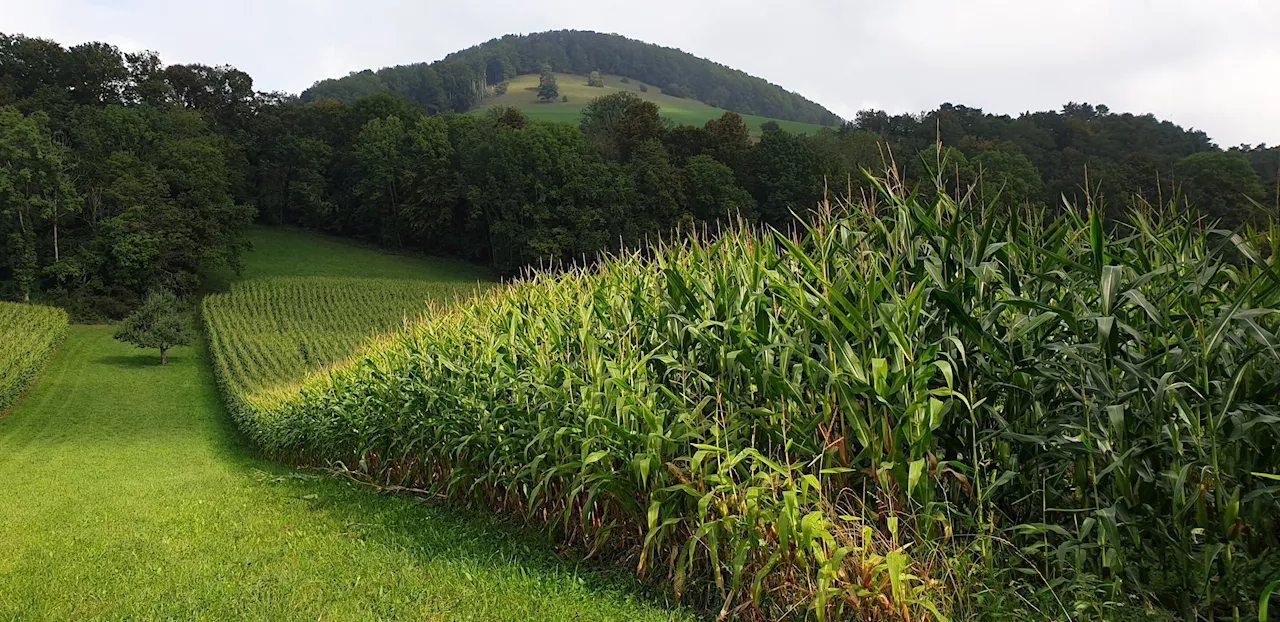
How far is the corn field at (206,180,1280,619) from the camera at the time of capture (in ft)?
7.98

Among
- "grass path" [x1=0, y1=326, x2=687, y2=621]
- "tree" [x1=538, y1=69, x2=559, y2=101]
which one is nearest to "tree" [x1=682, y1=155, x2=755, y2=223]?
"grass path" [x1=0, y1=326, x2=687, y2=621]

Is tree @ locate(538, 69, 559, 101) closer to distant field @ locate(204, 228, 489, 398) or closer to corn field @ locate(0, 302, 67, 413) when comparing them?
distant field @ locate(204, 228, 489, 398)

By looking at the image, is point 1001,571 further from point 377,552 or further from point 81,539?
point 81,539

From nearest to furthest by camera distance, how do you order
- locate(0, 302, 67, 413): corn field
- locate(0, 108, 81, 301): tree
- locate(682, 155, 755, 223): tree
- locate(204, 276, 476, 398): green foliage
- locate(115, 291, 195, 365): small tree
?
locate(0, 302, 67, 413): corn field < locate(204, 276, 476, 398): green foliage < locate(115, 291, 195, 365): small tree < locate(0, 108, 81, 301): tree < locate(682, 155, 755, 223): tree

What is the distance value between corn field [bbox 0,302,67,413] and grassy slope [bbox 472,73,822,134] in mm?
59782

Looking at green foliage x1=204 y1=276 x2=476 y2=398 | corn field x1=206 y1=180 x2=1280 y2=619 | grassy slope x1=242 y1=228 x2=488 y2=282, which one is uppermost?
corn field x1=206 y1=180 x2=1280 y2=619

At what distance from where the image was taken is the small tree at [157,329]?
31922 mm

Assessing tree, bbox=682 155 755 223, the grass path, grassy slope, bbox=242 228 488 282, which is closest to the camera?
the grass path

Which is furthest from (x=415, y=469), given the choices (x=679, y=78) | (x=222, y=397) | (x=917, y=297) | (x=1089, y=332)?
→ (x=679, y=78)

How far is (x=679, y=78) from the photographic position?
141500 millimetres

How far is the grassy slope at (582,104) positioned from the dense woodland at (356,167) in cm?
1814

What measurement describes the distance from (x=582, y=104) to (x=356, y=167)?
168 ft

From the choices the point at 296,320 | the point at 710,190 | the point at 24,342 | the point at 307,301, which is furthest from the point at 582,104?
the point at 24,342

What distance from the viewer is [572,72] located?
152 m
